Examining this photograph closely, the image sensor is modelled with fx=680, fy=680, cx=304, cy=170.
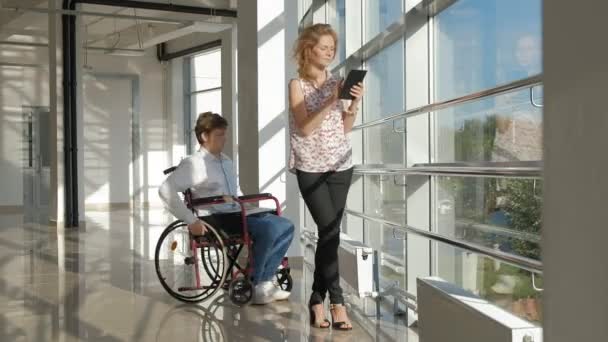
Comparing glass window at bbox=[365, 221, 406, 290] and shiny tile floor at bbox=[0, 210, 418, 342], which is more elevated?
glass window at bbox=[365, 221, 406, 290]

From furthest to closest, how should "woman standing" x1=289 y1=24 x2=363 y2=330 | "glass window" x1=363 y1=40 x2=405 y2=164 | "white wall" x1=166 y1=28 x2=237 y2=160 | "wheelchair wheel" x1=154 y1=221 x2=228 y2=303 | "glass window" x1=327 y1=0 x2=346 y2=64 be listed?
"white wall" x1=166 y1=28 x2=237 y2=160 → "glass window" x1=327 y1=0 x2=346 y2=64 → "glass window" x1=363 y1=40 x2=405 y2=164 → "wheelchair wheel" x1=154 y1=221 x2=228 y2=303 → "woman standing" x1=289 y1=24 x2=363 y2=330

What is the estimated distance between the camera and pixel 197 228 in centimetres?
344

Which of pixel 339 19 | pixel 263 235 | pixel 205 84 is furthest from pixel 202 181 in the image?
pixel 205 84

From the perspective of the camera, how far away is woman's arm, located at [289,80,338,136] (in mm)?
2732

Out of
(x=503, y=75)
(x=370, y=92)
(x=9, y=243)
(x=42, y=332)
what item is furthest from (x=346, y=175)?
(x=9, y=243)

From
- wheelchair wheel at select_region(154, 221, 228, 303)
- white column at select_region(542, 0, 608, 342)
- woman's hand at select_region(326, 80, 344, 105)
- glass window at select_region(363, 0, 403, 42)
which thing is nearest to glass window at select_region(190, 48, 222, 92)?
wheelchair wheel at select_region(154, 221, 228, 303)

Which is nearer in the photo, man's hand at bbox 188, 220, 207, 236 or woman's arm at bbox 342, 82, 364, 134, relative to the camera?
woman's arm at bbox 342, 82, 364, 134

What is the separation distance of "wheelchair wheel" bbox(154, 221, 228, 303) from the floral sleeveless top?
87 centimetres

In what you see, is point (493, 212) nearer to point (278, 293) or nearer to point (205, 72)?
point (278, 293)

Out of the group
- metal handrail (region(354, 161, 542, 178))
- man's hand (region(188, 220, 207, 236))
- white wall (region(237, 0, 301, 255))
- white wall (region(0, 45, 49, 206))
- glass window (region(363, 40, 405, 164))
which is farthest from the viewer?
white wall (region(0, 45, 49, 206))

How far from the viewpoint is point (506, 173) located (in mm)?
1911

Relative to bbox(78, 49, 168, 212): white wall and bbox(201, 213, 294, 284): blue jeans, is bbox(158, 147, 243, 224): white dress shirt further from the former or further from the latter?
bbox(78, 49, 168, 212): white wall

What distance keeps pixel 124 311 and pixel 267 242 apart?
0.81 meters

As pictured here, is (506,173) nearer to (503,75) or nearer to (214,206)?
(503,75)
